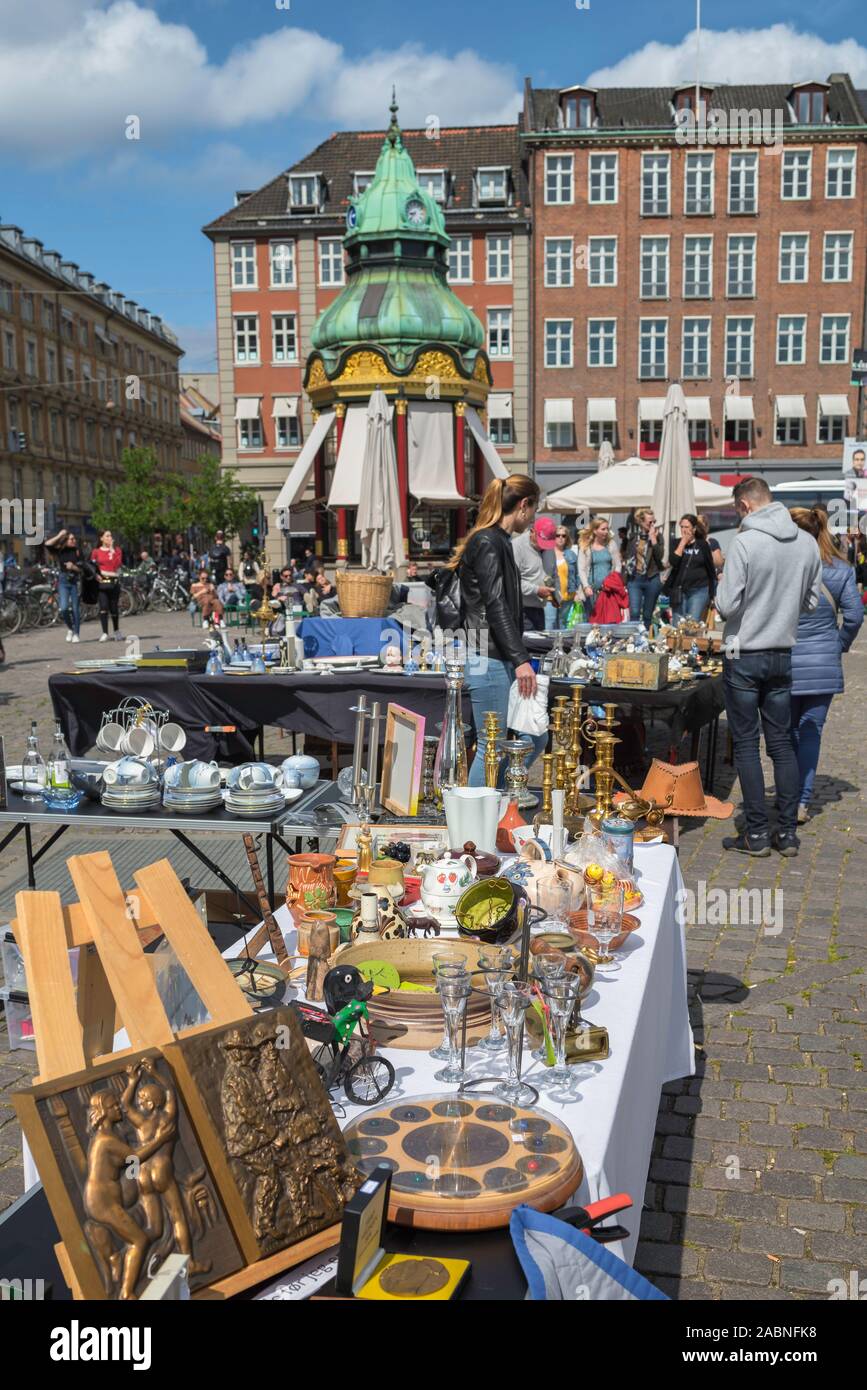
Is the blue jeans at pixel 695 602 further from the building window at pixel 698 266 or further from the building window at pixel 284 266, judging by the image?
the building window at pixel 284 266

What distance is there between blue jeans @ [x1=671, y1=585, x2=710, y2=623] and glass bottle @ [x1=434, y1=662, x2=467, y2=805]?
7.02 meters

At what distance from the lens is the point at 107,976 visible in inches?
67.4

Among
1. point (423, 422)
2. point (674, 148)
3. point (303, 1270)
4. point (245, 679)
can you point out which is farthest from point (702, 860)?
point (674, 148)

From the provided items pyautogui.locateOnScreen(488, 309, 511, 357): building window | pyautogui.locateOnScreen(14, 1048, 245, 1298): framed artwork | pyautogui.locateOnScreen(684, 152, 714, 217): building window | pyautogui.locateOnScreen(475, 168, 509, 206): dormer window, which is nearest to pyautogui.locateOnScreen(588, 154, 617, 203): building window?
pyautogui.locateOnScreen(684, 152, 714, 217): building window

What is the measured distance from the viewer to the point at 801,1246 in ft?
9.30

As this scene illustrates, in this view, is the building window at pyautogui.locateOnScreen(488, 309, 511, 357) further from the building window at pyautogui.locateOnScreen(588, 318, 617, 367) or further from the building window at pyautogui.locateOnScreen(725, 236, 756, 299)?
the building window at pyautogui.locateOnScreen(725, 236, 756, 299)

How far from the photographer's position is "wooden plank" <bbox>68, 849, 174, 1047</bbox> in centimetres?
164

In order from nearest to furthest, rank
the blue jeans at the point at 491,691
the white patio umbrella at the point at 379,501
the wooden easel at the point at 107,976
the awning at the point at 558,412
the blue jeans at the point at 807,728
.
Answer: the wooden easel at the point at 107,976 → the blue jeans at the point at 491,691 → the blue jeans at the point at 807,728 → the white patio umbrella at the point at 379,501 → the awning at the point at 558,412

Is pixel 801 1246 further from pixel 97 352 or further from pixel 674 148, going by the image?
pixel 97 352

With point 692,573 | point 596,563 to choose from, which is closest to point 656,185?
point 596,563

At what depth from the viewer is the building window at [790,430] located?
36688 mm

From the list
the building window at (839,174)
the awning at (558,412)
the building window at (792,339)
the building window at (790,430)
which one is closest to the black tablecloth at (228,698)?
the awning at (558,412)

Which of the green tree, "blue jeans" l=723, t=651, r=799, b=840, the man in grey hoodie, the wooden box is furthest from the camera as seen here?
the green tree

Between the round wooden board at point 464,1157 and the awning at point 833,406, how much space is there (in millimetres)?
38024
